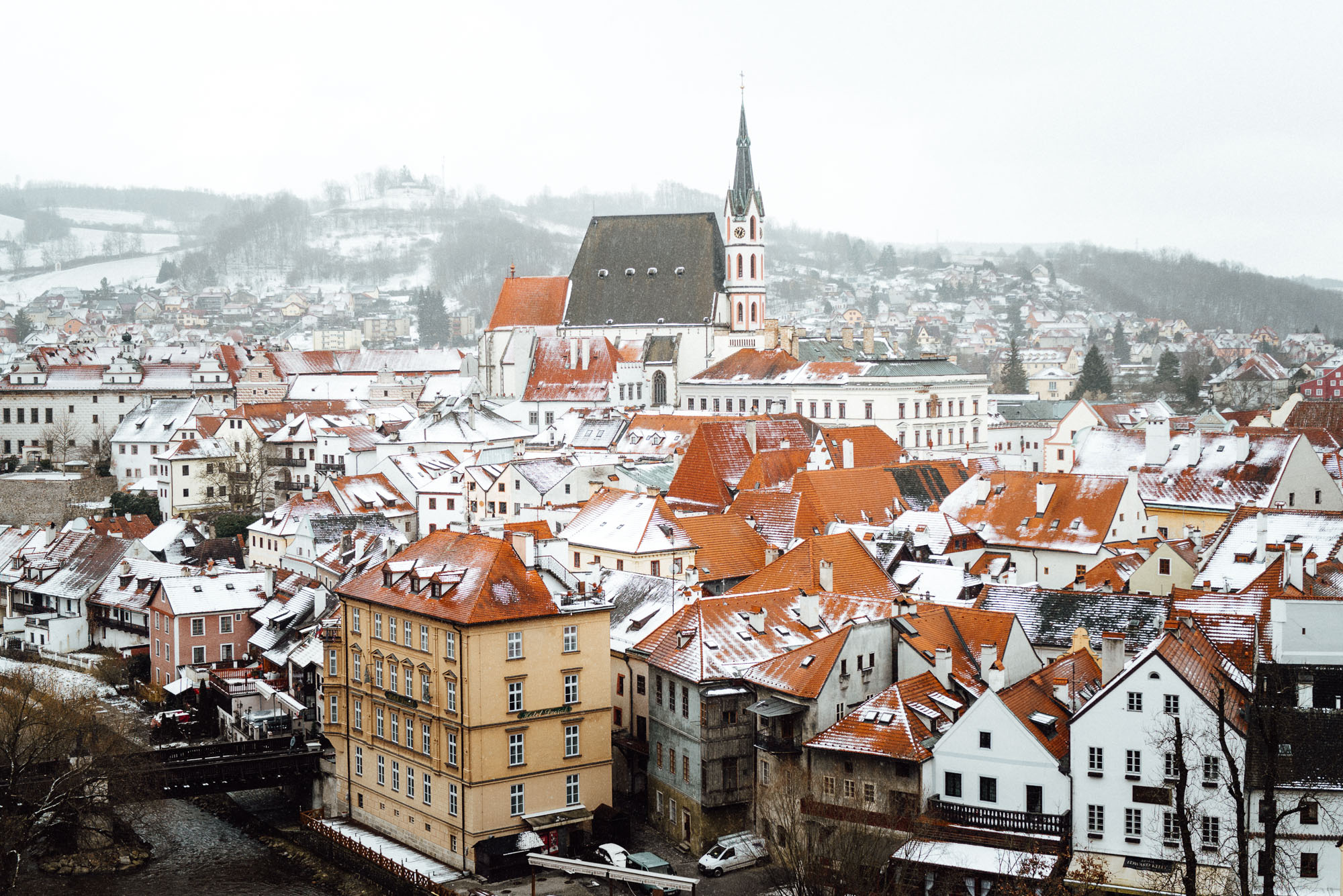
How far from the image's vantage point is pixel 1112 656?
30.5 m

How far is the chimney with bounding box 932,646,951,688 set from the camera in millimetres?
33219

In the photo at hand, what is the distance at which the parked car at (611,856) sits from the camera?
32531 mm

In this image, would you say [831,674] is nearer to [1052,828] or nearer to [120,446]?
[1052,828]

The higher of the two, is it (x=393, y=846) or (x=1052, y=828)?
(x=1052, y=828)

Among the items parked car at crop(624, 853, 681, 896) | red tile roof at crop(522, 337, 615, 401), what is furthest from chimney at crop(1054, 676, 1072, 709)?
red tile roof at crop(522, 337, 615, 401)

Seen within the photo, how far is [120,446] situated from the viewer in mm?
82312

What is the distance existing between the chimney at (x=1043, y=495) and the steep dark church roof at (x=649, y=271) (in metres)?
46.9

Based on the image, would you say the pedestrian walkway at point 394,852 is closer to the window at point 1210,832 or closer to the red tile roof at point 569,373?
the window at point 1210,832

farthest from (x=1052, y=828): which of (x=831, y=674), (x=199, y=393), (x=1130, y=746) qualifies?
(x=199, y=393)

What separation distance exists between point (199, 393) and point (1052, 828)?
253 feet

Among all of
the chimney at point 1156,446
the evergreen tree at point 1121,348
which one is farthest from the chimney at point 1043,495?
the evergreen tree at point 1121,348

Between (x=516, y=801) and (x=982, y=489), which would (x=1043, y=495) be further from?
(x=516, y=801)

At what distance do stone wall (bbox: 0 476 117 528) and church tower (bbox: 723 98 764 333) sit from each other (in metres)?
38.7

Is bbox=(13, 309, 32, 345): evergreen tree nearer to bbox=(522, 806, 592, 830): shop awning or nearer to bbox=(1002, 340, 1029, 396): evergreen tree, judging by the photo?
bbox=(1002, 340, 1029, 396): evergreen tree
